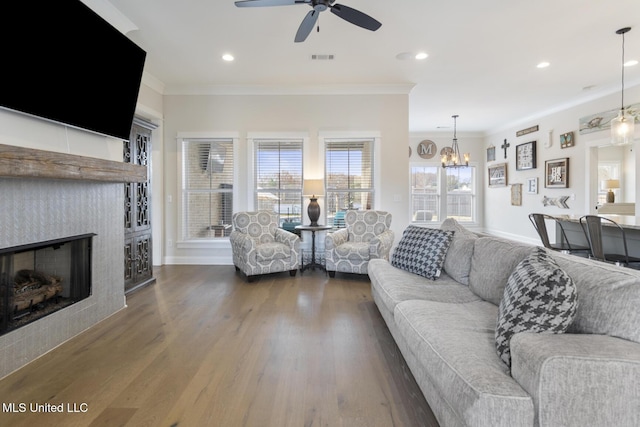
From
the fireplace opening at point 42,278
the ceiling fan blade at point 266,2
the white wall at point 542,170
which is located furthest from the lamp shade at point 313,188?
the white wall at point 542,170

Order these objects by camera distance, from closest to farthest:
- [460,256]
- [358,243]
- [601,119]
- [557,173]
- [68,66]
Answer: [68,66], [460,256], [358,243], [601,119], [557,173]

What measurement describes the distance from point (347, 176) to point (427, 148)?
4387mm

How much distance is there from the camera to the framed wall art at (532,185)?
7.10 metres

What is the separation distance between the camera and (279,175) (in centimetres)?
538

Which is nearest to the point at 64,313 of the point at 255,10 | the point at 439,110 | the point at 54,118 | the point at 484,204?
the point at 54,118

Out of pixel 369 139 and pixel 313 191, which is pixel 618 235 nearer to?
pixel 369 139

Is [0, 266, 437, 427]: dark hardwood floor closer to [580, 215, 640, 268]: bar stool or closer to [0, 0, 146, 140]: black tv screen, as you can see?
[0, 0, 146, 140]: black tv screen

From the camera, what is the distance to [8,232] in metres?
2.10

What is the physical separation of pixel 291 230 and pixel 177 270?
1.82 metres

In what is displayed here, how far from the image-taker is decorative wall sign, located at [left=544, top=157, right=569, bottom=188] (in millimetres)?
6289

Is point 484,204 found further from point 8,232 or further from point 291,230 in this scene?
point 8,232

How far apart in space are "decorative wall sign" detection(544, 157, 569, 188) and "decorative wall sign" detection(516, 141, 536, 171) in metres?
0.38

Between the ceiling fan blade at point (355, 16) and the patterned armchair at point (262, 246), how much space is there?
2687 millimetres

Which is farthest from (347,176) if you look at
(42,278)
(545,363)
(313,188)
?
(545,363)
